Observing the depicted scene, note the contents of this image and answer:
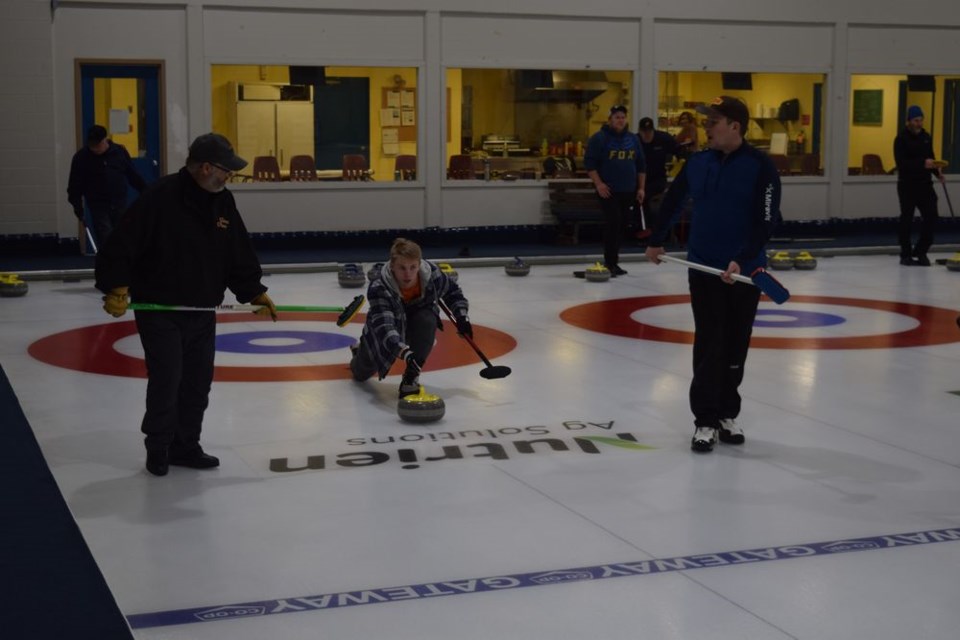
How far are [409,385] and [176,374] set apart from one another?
1981 millimetres

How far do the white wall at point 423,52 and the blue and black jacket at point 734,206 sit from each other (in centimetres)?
1199

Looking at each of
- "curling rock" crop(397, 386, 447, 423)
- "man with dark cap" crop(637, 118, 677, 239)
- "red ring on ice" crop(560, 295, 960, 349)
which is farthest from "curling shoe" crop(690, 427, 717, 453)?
"man with dark cap" crop(637, 118, 677, 239)

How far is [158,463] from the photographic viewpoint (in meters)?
6.73

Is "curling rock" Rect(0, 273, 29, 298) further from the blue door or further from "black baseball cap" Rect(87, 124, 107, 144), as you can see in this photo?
the blue door

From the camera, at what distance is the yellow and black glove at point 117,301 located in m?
6.46

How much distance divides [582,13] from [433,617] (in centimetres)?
1610

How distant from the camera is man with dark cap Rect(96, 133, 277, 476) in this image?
6.59 metres

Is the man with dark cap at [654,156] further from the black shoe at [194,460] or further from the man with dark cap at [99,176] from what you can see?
the black shoe at [194,460]

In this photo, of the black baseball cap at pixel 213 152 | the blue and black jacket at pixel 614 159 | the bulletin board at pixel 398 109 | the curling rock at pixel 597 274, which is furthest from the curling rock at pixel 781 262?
the black baseball cap at pixel 213 152

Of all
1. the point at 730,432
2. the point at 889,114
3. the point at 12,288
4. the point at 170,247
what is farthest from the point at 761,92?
the point at 170,247

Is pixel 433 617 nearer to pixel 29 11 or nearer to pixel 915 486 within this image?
pixel 915 486

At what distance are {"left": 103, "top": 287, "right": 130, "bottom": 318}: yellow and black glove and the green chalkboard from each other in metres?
17.5

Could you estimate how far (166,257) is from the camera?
666 centimetres

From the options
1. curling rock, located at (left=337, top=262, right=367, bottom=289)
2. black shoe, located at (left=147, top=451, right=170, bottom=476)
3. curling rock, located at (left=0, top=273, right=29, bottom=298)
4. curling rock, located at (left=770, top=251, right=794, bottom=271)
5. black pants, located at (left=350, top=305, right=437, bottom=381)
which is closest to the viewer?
black shoe, located at (left=147, top=451, right=170, bottom=476)
